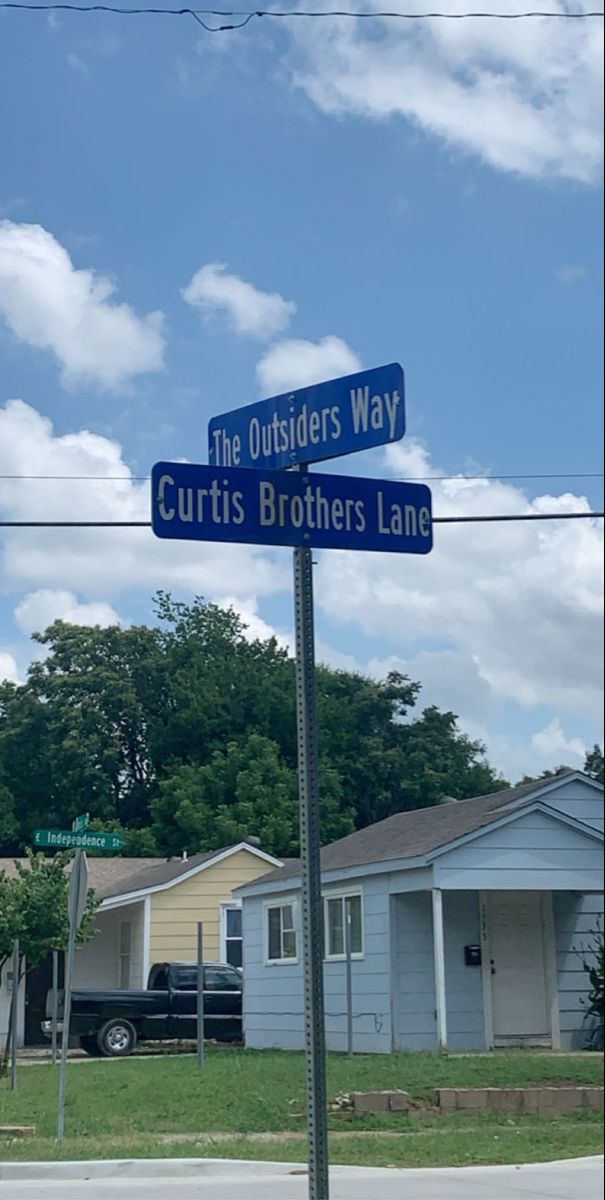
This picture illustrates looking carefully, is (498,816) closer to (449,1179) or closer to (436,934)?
(436,934)

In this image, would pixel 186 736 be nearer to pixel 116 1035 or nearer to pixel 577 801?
pixel 116 1035

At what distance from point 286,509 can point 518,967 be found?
828 centimetres

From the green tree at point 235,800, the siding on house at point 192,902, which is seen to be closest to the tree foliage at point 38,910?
the siding on house at point 192,902

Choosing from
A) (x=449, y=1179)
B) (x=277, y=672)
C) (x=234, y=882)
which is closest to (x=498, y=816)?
(x=234, y=882)

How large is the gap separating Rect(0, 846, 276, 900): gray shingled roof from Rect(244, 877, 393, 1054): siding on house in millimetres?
1368

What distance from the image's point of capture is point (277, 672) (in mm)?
7789

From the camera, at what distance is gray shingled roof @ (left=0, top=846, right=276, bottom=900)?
860 cm

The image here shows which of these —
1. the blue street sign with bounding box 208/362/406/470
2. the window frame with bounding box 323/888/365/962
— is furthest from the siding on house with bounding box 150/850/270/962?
the blue street sign with bounding box 208/362/406/470

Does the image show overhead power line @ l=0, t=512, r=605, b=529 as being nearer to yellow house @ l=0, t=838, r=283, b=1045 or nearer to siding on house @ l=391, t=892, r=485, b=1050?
yellow house @ l=0, t=838, r=283, b=1045

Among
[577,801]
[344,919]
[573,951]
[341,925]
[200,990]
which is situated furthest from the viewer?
[341,925]

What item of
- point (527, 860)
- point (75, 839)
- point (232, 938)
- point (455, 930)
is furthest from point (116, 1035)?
point (527, 860)

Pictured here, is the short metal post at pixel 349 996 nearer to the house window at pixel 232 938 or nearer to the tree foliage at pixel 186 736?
the house window at pixel 232 938

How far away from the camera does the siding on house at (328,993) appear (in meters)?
11.0

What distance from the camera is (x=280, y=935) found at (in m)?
11.1
